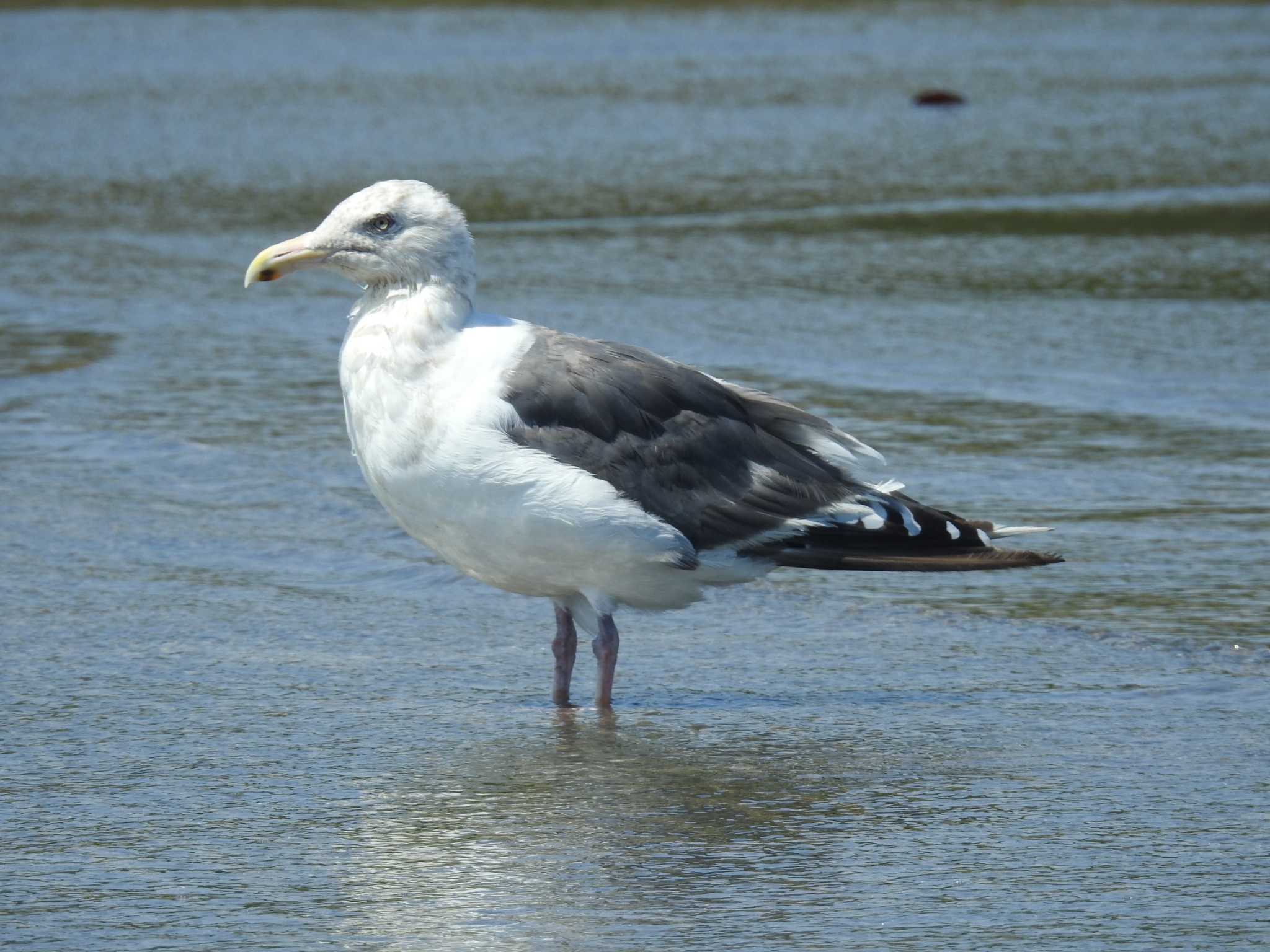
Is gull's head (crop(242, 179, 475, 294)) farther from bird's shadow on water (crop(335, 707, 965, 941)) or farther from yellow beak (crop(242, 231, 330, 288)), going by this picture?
bird's shadow on water (crop(335, 707, 965, 941))

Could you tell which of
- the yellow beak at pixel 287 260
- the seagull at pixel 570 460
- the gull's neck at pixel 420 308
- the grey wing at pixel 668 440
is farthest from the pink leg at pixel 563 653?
the yellow beak at pixel 287 260

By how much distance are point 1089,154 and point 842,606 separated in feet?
24.8

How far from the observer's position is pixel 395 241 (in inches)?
186

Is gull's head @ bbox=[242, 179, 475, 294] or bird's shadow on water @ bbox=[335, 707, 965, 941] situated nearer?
bird's shadow on water @ bbox=[335, 707, 965, 941]

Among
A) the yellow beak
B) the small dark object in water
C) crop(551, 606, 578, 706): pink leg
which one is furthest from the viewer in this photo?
the small dark object in water

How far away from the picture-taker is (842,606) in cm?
533

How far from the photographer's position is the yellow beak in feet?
15.6

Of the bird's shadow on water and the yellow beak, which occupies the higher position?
the yellow beak

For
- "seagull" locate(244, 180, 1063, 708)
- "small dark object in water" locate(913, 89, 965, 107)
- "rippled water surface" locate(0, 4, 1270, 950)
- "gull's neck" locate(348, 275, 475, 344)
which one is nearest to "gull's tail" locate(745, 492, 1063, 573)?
"seagull" locate(244, 180, 1063, 708)

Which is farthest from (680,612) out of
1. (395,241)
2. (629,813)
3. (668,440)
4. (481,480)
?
(629,813)

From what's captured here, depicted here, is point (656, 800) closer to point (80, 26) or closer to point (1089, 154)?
point (1089, 154)

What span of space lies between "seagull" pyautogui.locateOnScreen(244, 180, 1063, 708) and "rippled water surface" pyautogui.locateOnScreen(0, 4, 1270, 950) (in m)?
0.29

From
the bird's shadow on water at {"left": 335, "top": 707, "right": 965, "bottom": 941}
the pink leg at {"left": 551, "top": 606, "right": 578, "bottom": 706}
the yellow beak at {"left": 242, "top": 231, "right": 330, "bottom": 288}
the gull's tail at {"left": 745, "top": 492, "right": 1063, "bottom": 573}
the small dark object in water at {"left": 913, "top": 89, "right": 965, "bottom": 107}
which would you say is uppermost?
the small dark object in water at {"left": 913, "top": 89, "right": 965, "bottom": 107}

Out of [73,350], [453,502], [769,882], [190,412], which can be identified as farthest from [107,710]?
[73,350]
